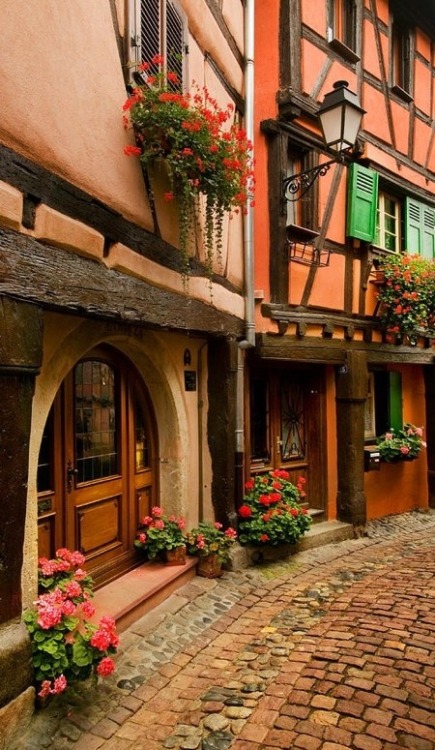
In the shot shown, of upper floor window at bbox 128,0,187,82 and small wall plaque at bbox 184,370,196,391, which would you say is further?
small wall plaque at bbox 184,370,196,391

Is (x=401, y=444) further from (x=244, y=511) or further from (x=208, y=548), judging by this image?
(x=208, y=548)

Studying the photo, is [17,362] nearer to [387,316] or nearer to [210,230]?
[210,230]

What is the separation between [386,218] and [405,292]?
1.53 metres

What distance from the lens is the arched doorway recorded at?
3.51m

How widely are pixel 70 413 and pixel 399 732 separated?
2.82m

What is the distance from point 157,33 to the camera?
145 inches

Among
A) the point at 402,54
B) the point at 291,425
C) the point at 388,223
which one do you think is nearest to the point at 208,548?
the point at 291,425

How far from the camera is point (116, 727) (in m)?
2.74

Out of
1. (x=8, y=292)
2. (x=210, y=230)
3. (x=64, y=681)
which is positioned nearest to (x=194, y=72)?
(x=210, y=230)

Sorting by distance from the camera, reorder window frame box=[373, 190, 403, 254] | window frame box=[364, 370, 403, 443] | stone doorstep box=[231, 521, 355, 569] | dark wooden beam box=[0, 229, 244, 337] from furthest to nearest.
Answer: window frame box=[364, 370, 403, 443] < window frame box=[373, 190, 403, 254] < stone doorstep box=[231, 521, 355, 569] < dark wooden beam box=[0, 229, 244, 337]

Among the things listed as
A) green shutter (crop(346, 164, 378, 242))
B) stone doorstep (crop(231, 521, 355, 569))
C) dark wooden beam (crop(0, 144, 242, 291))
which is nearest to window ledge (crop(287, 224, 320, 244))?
green shutter (crop(346, 164, 378, 242))

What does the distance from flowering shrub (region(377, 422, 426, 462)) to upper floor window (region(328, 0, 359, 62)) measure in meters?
5.35

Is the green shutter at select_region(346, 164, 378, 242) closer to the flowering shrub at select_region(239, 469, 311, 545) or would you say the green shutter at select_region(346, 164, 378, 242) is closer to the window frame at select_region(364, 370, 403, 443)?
the window frame at select_region(364, 370, 403, 443)

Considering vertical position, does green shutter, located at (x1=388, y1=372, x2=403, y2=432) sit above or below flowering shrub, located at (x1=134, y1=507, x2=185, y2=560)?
above
